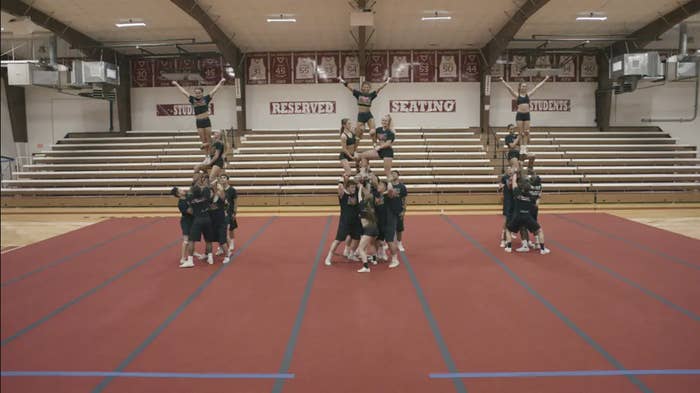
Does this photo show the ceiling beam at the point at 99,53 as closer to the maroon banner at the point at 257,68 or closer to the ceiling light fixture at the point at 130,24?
the ceiling light fixture at the point at 130,24

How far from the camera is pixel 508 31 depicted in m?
16.4

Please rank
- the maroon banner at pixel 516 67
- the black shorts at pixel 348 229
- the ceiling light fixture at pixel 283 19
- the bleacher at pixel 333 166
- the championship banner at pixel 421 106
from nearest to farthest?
the black shorts at pixel 348 229 → the ceiling light fixture at pixel 283 19 → the bleacher at pixel 333 166 → the maroon banner at pixel 516 67 → the championship banner at pixel 421 106

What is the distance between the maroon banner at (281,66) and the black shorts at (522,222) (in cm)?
1395

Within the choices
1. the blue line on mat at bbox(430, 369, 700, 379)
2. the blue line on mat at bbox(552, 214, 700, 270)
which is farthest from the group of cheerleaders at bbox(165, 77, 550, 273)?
the blue line on mat at bbox(430, 369, 700, 379)

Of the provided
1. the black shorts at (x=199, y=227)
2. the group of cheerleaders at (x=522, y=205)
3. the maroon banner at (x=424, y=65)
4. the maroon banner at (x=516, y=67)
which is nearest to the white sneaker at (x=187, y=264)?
the black shorts at (x=199, y=227)

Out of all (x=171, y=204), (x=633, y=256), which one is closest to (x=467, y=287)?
(x=633, y=256)

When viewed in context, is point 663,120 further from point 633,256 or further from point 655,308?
point 655,308

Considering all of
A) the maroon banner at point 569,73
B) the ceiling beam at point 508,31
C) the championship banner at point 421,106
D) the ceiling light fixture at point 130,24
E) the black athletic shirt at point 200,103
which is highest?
the ceiling light fixture at point 130,24

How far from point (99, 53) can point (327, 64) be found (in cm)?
892

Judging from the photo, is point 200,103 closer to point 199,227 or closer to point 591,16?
point 199,227

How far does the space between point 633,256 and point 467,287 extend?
3.69m

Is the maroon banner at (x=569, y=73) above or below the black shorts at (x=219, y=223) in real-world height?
above

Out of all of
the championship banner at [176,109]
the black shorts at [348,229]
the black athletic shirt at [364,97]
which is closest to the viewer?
the black shorts at [348,229]

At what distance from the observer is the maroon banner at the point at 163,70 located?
20188 millimetres
